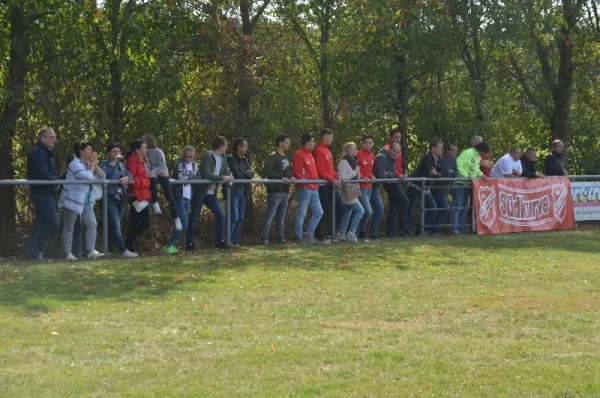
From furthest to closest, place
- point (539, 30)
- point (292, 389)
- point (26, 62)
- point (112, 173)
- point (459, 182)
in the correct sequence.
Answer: point (539, 30)
point (459, 182)
point (26, 62)
point (112, 173)
point (292, 389)

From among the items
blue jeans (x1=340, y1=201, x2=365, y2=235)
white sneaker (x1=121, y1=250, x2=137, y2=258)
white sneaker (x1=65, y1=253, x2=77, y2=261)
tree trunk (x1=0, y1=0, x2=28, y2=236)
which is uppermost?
tree trunk (x1=0, y1=0, x2=28, y2=236)

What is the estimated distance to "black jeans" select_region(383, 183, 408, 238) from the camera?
22922 millimetres

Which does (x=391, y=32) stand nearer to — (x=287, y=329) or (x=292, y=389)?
(x=287, y=329)

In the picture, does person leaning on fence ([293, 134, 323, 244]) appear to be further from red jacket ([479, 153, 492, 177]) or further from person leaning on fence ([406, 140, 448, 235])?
red jacket ([479, 153, 492, 177])

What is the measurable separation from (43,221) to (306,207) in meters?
5.49

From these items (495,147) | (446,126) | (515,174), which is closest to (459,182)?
(515,174)

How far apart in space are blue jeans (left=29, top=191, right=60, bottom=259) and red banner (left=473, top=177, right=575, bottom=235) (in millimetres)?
9856

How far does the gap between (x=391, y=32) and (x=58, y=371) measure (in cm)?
1736

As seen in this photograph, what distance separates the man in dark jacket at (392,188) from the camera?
22.6 metres

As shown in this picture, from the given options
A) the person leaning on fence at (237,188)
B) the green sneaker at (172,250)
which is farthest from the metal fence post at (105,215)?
the person leaning on fence at (237,188)

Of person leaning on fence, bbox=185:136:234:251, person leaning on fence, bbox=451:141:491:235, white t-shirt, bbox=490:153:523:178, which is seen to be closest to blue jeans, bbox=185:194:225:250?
person leaning on fence, bbox=185:136:234:251

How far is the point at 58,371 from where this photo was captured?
28.7ft

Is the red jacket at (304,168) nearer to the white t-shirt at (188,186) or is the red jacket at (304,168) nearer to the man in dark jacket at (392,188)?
the man in dark jacket at (392,188)

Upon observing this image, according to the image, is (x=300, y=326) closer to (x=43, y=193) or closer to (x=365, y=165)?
(x=43, y=193)
